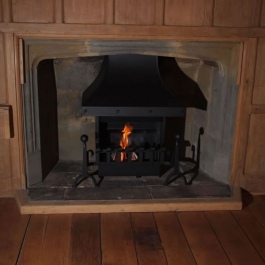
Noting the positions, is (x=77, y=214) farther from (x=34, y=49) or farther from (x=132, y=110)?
(x=34, y=49)

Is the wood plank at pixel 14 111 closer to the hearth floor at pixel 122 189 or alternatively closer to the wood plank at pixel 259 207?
the hearth floor at pixel 122 189

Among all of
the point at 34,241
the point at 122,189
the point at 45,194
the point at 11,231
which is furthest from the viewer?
the point at 122,189

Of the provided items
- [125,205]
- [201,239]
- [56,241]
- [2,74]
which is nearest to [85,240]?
[56,241]

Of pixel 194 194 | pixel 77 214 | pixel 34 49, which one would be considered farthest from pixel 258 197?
pixel 34 49

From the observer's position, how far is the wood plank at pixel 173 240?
6.72 feet


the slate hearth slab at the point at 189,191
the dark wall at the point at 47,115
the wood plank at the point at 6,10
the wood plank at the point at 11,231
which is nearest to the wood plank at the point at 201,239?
the slate hearth slab at the point at 189,191

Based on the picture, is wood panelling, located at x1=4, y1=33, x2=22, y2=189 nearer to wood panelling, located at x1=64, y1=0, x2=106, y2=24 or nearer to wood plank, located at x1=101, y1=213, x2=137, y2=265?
wood panelling, located at x1=64, y1=0, x2=106, y2=24

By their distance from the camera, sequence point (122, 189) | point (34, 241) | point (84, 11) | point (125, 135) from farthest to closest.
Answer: point (125, 135) → point (122, 189) → point (84, 11) → point (34, 241)

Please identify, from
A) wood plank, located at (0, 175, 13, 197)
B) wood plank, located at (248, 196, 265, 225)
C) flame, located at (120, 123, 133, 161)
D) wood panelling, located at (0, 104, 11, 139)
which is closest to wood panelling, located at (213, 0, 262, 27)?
flame, located at (120, 123, 133, 161)

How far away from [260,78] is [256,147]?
0.56m

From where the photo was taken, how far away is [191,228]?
2.37 metres

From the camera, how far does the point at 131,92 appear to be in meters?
2.69

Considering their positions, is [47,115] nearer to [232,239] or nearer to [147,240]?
[147,240]

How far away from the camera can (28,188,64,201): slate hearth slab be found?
8.39ft
